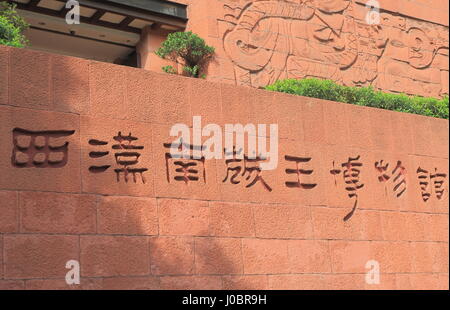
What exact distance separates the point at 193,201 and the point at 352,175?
171cm

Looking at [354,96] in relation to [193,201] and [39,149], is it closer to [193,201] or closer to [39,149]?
[193,201]

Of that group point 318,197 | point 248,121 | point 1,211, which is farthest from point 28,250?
point 318,197

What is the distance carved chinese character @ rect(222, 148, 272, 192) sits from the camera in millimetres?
5207

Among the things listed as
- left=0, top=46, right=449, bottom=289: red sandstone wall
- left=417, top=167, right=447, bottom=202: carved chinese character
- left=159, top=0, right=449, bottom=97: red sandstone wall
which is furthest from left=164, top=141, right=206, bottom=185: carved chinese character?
left=159, top=0, right=449, bottom=97: red sandstone wall

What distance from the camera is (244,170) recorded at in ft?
17.4

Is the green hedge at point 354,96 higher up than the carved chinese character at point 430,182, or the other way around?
the green hedge at point 354,96

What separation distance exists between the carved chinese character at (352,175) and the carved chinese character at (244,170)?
0.81 metres

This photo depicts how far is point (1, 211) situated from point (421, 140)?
13.7 ft

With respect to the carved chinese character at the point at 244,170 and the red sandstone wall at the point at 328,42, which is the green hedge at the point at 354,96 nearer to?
the carved chinese character at the point at 244,170

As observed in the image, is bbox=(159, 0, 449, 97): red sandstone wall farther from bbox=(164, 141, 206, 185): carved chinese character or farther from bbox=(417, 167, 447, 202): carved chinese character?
bbox=(164, 141, 206, 185): carved chinese character

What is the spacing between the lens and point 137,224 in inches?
181

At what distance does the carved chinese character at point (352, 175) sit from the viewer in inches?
231

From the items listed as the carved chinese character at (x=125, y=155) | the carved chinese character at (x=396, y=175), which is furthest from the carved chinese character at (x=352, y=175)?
the carved chinese character at (x=125, y=155)

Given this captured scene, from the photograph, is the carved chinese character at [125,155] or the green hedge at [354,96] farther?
the green hedge at [354,96]
